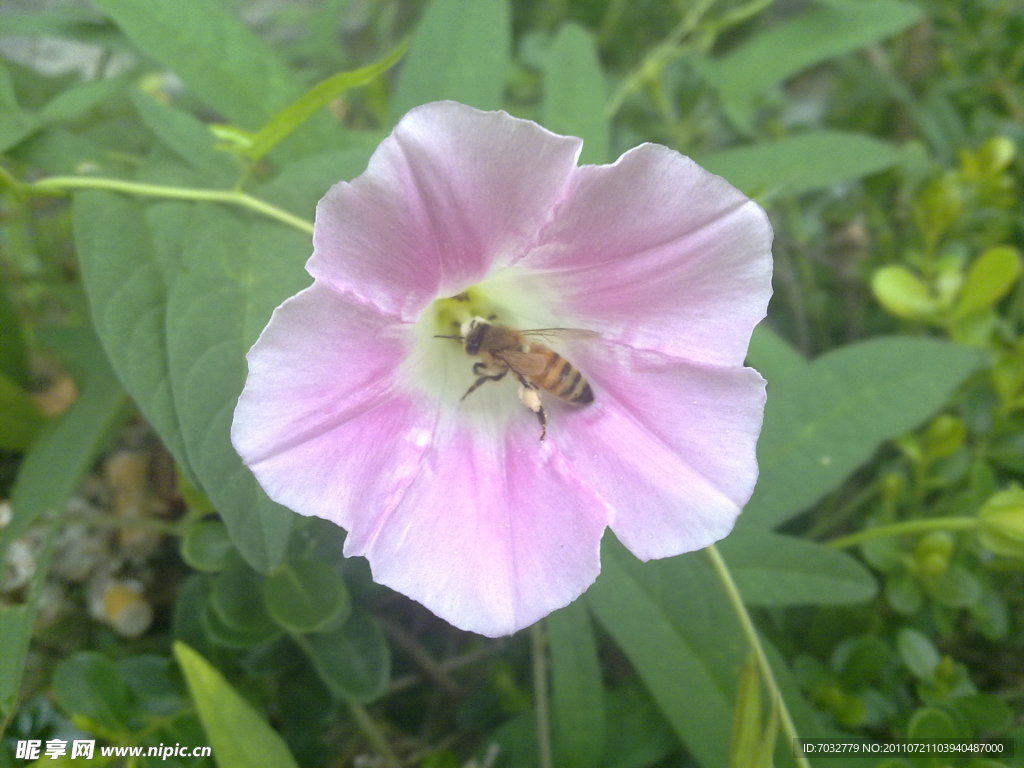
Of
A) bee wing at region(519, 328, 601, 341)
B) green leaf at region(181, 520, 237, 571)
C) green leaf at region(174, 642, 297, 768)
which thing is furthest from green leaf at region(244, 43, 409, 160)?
green leaf at region(174, 642, 297, 768)

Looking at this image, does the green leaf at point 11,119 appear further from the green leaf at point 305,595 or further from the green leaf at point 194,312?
the green leaf at point 305,595

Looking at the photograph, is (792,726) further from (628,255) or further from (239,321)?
(239,321)

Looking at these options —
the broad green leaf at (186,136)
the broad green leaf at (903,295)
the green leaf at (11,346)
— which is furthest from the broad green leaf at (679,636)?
the green leaf at (11,346)

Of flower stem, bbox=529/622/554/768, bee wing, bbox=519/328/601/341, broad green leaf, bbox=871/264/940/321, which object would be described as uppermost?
broad green leaf, bbox=871/264/940/321

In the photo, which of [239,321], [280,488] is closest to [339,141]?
[239,321]

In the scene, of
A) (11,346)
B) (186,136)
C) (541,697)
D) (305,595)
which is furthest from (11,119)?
(541,697)

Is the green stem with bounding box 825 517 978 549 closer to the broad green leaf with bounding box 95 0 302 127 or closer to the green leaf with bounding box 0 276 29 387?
the broad green leaf with bounding box 95 0 302 127
